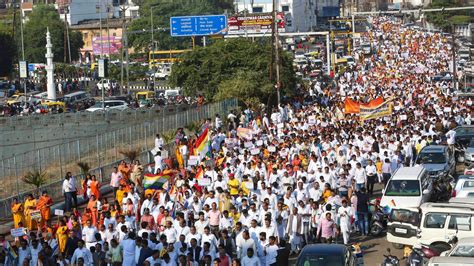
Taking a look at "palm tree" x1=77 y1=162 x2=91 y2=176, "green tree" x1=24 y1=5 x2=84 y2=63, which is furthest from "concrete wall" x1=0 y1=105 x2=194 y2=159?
"green tree" x1=24 y1=5 x2=84 y2=63

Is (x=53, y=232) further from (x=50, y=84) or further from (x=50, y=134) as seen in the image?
(x=50, y=84)

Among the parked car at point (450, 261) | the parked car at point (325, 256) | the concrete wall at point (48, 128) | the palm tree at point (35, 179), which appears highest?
the parked car at point (325, 256)

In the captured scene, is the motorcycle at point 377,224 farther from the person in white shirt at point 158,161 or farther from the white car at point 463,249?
the person in white shirt at point 158,161

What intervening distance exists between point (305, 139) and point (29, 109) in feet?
105

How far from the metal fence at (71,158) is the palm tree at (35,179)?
190mm

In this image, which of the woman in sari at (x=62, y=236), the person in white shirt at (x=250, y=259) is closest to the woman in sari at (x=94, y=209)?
the woman in sari at (x=62, y=236)

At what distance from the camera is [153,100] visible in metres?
64.4

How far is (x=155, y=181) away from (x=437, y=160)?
8169 millimetres

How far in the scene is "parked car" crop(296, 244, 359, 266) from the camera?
16.6 m

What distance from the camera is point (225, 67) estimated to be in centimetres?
5459

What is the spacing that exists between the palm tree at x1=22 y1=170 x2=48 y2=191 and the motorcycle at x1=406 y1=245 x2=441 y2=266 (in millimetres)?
14539

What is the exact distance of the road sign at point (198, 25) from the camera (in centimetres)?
6988

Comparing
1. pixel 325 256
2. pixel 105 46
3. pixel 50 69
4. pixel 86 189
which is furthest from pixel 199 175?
pixel 105 46

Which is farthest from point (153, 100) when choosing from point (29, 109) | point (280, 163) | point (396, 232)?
point (396, 232)
